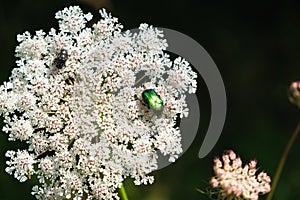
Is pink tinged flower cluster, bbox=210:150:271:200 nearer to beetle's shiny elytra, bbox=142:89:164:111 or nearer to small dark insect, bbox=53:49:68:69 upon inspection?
beetle's shiny elytra, bbox=142:89:164:111

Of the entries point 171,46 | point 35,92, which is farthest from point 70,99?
point 171,46

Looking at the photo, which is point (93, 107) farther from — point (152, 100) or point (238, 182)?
point (238, 182)

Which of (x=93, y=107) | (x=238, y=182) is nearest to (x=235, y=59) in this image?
(x=93, y=107)

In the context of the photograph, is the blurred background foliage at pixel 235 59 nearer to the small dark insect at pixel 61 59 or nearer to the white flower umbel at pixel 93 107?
the white flower umbel at pixel 93 107

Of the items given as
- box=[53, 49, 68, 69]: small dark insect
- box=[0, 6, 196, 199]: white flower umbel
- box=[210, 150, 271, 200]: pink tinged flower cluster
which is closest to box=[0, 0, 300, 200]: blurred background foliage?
box=[0, 6, 196, 199]: white flower umbel

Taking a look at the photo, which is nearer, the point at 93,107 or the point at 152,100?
the point at 152,100

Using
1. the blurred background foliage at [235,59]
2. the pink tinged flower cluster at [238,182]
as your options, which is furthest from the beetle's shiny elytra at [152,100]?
the blurred background foliage at [235,59]
